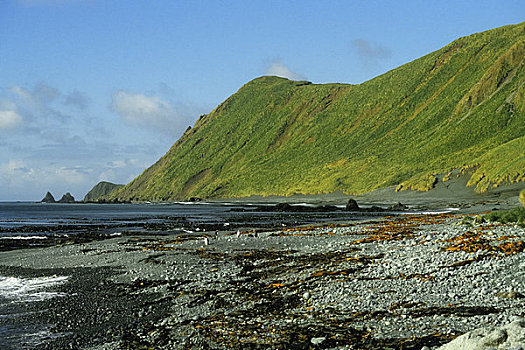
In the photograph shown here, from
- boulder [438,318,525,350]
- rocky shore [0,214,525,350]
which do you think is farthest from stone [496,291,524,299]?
boulder [438,318,525,350]

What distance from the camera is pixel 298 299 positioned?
43.7 ft

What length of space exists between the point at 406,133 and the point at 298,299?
125 meters

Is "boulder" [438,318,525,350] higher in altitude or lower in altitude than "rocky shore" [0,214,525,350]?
higher

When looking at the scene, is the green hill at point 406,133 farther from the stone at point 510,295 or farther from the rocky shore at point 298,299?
the stone at point 510,295

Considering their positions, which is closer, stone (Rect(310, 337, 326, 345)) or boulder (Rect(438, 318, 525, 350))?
boulder (Rect(438, 318, 525, 350))

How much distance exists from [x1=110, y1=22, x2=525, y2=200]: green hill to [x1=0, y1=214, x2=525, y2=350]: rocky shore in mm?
61892

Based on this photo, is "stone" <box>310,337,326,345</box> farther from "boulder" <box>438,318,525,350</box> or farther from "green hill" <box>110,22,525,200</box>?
"green hill" <box>110,22,525,200</box>

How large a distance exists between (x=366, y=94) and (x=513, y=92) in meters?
65.0

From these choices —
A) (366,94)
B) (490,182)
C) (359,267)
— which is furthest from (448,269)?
(366,94)

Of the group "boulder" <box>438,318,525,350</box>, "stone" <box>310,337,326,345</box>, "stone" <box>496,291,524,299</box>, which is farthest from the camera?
"stone" <box>496,291,524,299</box>

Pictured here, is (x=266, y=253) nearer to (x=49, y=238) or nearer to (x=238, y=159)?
(x=49, y=238)

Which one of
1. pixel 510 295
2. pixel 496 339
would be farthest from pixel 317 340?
pixel 510 295

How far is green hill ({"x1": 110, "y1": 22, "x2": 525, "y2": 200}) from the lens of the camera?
9969cm

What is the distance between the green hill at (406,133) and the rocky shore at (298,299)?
203 feet
